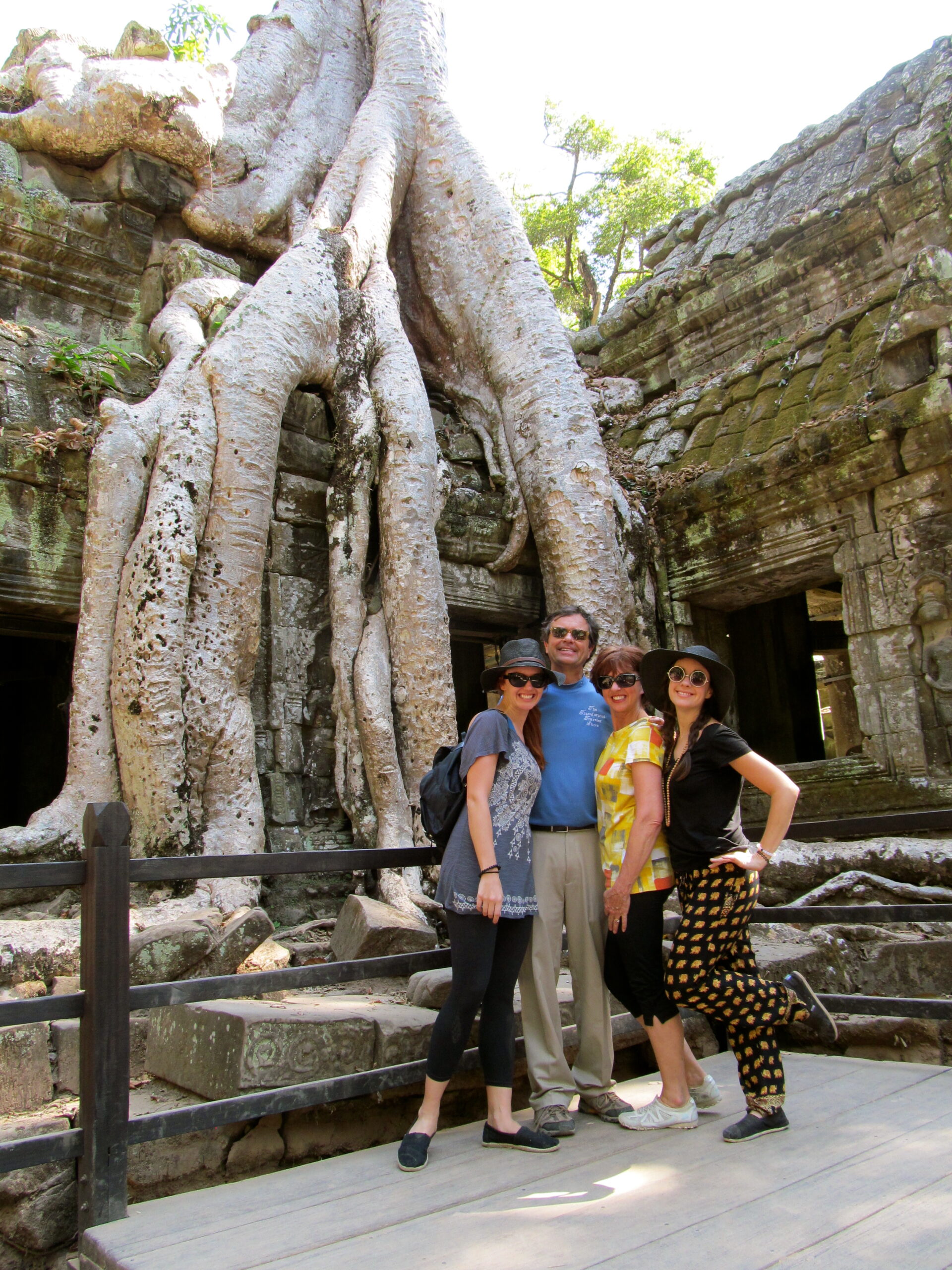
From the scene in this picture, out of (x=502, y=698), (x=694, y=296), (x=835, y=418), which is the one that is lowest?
(x=502, y=698)

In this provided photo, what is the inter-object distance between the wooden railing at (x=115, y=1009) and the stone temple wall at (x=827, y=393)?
364 centimetres

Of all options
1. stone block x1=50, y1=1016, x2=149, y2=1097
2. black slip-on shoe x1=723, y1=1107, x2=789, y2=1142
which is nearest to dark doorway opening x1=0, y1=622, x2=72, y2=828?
stone block x1=50, y1=1016, x2=149, y2=1097

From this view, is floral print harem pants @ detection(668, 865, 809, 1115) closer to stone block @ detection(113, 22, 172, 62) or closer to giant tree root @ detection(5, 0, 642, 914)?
giant tree root @ detection(5, 0, 642, 914)

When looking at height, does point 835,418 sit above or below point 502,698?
above

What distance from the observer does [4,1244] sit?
1.78 m

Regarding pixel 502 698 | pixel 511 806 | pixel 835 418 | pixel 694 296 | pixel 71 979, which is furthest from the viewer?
pixel 694 296

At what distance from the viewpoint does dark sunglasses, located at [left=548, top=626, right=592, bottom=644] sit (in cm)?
239

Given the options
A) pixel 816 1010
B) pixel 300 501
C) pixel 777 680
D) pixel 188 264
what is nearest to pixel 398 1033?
pixel 816 1010

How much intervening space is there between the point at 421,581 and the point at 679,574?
2.14m

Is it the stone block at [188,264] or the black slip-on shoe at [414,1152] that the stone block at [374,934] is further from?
the stone block at [188,264]

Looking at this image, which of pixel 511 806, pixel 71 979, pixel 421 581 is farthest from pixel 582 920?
pixel 421 581

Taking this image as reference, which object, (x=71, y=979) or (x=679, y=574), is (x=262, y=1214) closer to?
(x=71, y=979)

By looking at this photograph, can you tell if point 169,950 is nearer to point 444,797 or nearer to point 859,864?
point 444,797

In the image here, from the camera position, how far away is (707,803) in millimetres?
2100
